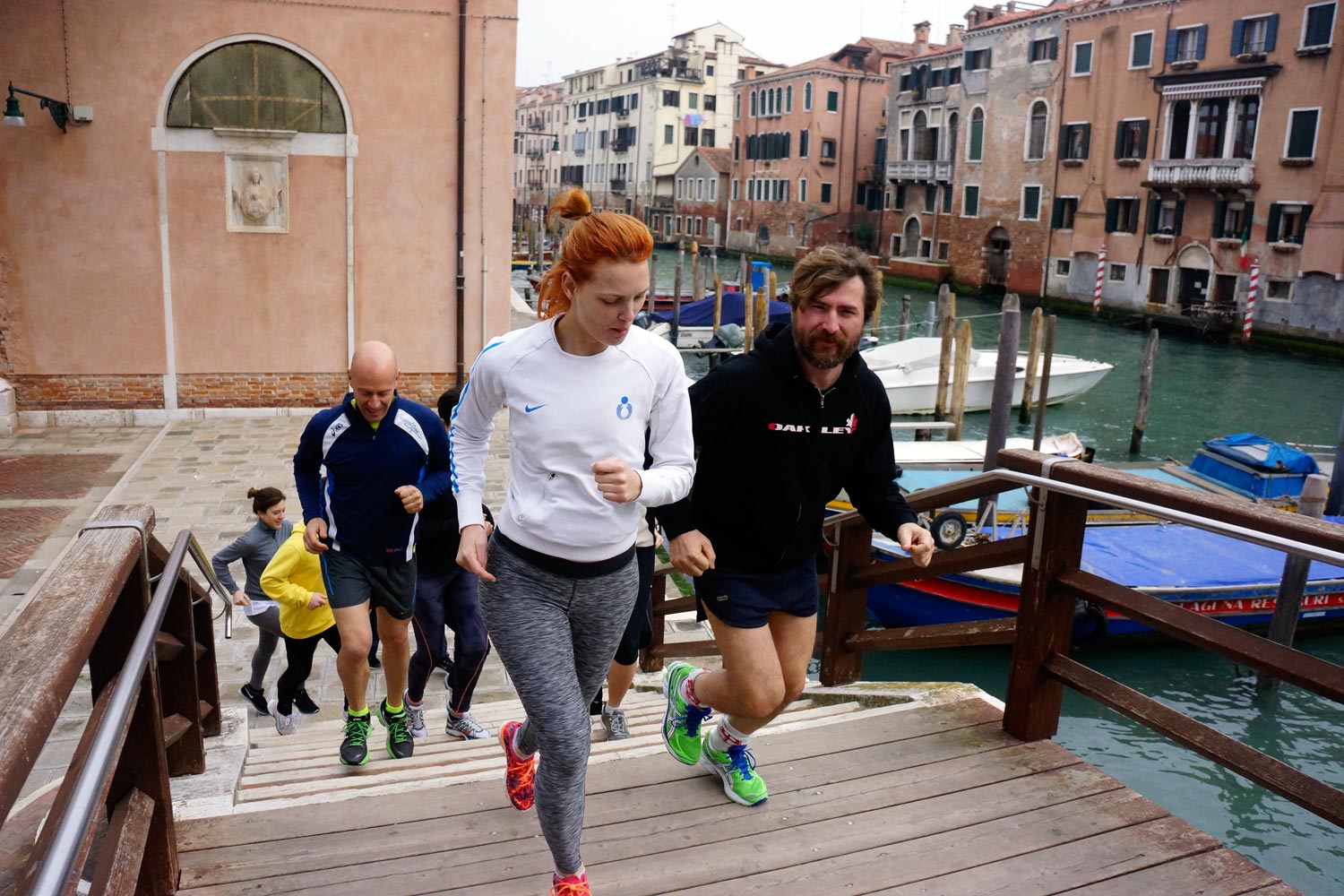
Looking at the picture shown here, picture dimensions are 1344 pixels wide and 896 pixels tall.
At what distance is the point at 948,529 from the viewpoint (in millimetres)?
8914

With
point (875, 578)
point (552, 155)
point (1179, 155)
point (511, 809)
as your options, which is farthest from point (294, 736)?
point (552, 155)

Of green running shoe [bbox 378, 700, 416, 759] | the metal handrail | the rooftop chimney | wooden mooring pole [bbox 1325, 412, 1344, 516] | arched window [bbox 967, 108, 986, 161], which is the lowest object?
wooden mooring pole [bbox 1325, 412, 1344, 516]

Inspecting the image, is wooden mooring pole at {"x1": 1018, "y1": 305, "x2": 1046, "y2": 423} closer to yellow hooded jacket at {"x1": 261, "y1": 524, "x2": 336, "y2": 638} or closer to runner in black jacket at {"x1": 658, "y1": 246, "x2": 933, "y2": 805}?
yellow hooded jacket at {"x1": 261, "y1": 524, "x2": 336, "y2": 638}

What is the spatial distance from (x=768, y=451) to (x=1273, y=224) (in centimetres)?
3039

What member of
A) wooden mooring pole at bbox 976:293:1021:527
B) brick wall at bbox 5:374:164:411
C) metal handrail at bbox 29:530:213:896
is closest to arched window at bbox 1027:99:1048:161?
wooden mooring pole at bbox 976:293:1021:527

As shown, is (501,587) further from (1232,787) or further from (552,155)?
(552,155)

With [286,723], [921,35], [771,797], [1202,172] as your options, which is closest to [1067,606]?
[771,797]

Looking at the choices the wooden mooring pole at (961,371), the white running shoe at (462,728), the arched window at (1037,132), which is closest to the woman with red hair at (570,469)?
the white running shoe at (462,728)

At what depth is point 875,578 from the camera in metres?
3.91

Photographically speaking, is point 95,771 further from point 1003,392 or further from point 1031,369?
point 1031,369

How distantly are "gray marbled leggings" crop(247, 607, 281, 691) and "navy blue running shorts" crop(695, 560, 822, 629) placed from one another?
314 centimetres

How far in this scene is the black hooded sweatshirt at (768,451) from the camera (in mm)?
2725

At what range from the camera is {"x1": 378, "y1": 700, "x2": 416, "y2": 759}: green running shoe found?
3.77 m

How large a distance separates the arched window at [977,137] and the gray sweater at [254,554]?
37.6m
